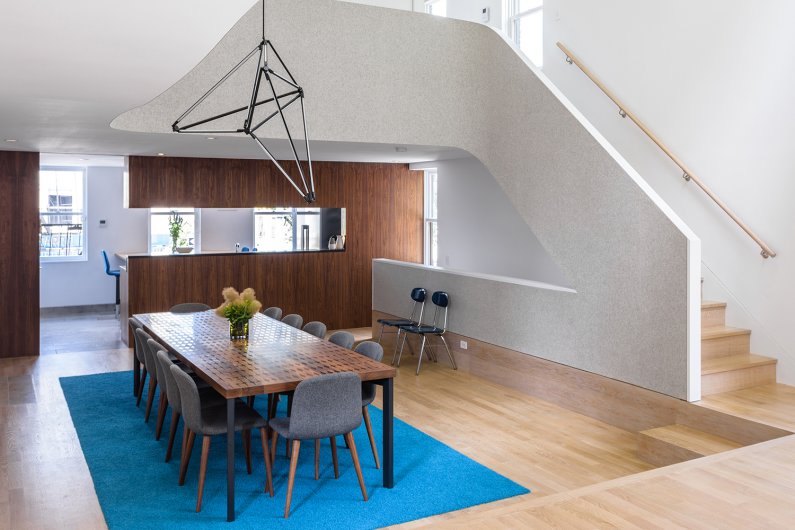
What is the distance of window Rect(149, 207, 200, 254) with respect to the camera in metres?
12.3

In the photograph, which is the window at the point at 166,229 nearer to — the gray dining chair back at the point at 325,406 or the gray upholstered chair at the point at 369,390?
the gray upholstered chair at the point at 369,390

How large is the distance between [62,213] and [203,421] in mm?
9204

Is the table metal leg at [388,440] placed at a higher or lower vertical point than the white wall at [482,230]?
lower

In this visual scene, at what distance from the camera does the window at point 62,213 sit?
12.1 meters

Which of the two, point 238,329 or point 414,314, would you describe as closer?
point 238,329

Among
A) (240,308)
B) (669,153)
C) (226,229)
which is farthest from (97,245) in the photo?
(669,153)

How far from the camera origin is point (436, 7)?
1062 centimetres

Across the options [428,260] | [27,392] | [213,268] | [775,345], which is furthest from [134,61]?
[428,260]

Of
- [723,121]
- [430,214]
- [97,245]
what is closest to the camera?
[723,121]

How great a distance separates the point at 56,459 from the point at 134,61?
307 centimetres

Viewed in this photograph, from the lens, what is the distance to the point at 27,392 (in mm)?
7016

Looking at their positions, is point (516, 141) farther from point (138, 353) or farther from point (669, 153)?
point (138, 353)

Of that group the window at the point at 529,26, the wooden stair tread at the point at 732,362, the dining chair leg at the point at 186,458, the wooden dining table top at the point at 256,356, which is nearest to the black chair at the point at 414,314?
the wooden dining table top at the point at 256,356

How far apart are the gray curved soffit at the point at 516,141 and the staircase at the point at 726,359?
0.36 meters
